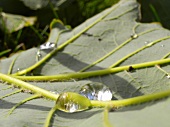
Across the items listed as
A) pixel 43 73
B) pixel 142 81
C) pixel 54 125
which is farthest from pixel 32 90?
pixel 142 81

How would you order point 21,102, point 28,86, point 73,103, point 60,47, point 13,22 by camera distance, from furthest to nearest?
1. point 13,22
2. point 60,47
3. point 28,86
4. point 21,102
5. point 73,103

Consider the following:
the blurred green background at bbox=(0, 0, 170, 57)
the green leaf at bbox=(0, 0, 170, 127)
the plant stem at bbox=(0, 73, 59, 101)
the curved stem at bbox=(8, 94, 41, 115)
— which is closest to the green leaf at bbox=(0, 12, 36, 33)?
the blurred green background at bbox=(0, 0, 170, 57)

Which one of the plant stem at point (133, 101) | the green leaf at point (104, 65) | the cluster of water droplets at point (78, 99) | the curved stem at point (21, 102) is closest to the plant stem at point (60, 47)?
the green leaf at point (104, 65)

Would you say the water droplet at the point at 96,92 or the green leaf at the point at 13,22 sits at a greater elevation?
the green leaf at the point at 13,22

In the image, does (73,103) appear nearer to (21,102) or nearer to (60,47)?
(21,102)

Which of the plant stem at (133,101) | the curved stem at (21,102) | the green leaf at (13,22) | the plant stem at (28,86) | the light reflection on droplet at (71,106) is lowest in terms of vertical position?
the plant stem at (133,101)

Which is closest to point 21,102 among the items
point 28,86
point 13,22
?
point 28,86

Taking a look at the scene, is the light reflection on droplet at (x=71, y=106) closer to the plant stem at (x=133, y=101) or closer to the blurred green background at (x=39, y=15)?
the plant stem at (x=133, y=101)
